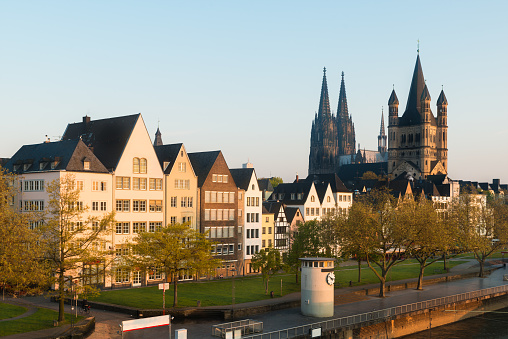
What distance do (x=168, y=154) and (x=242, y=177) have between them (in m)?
17.1

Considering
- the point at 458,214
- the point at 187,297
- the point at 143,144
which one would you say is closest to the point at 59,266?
the point at 187,297

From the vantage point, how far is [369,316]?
56.2 metres

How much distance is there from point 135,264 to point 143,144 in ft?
75.8

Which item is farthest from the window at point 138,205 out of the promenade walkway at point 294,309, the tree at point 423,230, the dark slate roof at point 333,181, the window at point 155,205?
the dark slate roof at point 333,181

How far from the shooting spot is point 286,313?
2297 inches

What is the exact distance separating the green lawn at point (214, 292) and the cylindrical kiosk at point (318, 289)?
775cm

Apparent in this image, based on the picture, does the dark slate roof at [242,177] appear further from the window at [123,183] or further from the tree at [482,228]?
the tree at [482,228]

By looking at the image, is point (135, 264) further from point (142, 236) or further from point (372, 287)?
point (372, 287)

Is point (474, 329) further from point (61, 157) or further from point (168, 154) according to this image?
point (61, 157)

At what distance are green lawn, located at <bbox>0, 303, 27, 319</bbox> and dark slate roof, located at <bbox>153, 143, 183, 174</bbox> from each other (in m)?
30.5

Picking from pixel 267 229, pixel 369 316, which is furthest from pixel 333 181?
pixel 369 316

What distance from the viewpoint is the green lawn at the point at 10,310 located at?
4953 cm

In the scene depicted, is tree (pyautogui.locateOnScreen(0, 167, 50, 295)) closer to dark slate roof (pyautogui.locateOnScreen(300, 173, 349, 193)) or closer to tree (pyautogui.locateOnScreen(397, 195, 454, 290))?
tree (pyautogui.locateOnScreen(397, 195, 454, 290))

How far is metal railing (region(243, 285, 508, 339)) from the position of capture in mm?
47844
